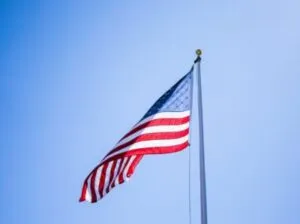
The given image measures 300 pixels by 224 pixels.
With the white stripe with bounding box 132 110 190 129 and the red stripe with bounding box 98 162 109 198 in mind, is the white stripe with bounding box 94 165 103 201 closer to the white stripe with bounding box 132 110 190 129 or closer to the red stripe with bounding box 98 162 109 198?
the red stripe with bounding box 98 162 109 198

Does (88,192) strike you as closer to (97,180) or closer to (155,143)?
(97,180)

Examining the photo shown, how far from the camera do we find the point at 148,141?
→ 8242mm

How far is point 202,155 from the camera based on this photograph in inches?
291

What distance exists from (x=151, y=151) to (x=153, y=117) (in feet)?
3.06

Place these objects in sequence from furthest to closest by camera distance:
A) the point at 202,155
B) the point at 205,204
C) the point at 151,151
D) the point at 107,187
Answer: the point at 107,187
the point at 151,151
the point at 202,155
the point at 205,204

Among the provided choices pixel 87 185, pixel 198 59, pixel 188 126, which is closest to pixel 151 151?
pixel 188 126

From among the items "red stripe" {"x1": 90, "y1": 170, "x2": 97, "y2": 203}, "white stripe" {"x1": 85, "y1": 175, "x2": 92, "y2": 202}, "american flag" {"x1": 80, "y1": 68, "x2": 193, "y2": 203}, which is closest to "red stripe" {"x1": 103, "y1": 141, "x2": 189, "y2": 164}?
"american flag" {"x1": 80, "y1": 68, "x2": 193, "y2": 203}

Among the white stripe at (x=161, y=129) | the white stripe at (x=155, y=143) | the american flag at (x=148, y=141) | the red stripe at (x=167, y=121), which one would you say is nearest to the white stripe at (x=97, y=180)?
the american flag at (x=148, y=141)

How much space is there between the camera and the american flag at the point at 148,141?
26.9ft

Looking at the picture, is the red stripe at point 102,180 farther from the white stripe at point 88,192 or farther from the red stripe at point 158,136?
the red stripe at point 158,136

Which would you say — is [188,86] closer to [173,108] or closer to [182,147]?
[173,108]

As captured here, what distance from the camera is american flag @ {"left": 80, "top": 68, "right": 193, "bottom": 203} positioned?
820 cm

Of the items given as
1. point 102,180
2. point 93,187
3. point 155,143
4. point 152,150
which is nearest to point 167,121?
point 155,143

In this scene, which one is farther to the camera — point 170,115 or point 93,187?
point 170,115
